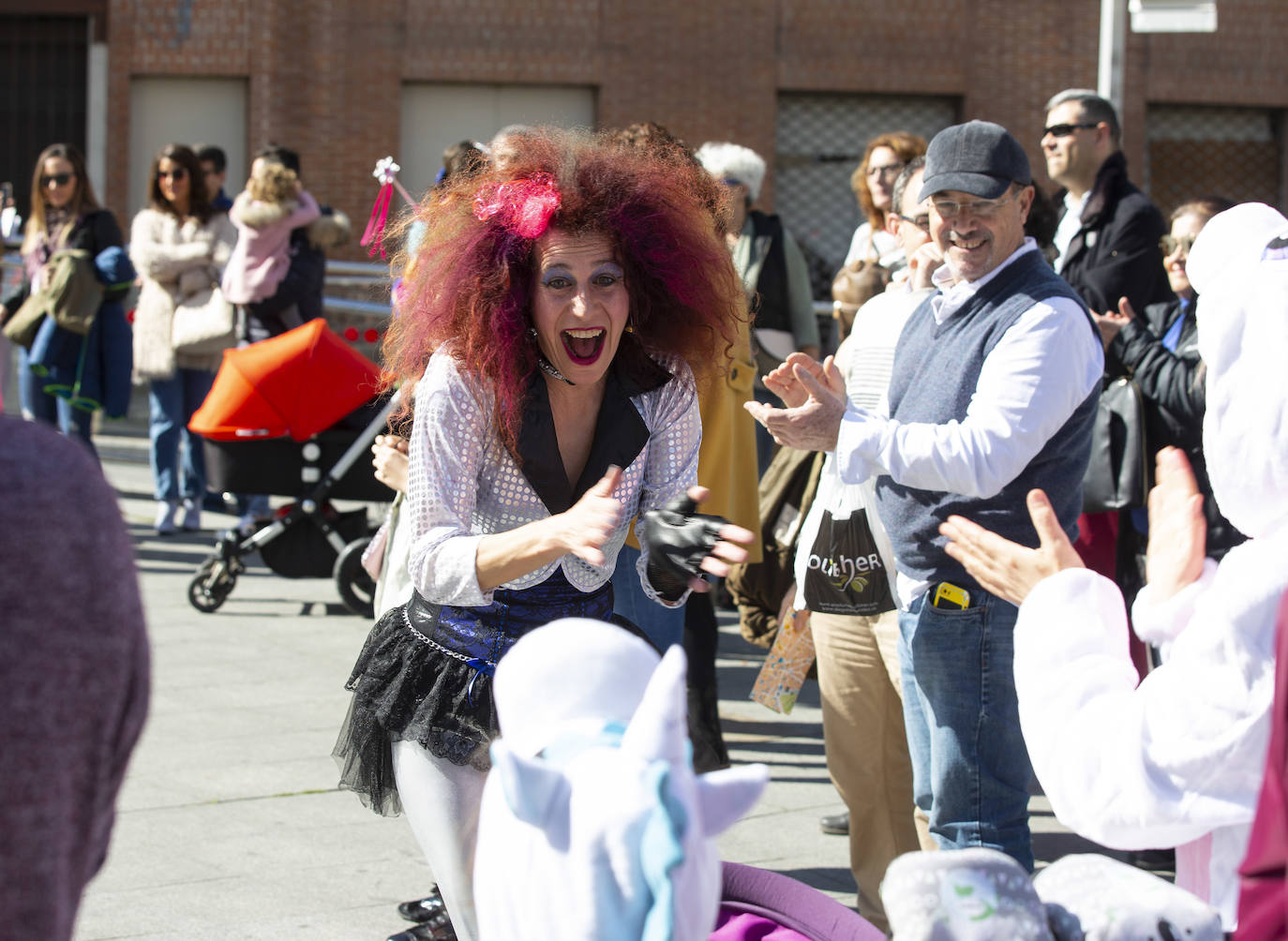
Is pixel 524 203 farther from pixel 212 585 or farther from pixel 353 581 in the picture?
pixel 212 585

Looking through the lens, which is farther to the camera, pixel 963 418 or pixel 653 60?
pixel 653 60

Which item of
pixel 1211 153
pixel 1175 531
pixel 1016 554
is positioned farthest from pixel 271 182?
pixel 1211 153

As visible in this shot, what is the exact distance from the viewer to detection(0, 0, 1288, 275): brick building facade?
56.6ft

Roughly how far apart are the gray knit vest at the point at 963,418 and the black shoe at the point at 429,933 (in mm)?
1351

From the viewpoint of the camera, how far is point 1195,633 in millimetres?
1853

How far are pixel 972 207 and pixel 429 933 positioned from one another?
2.06 metres

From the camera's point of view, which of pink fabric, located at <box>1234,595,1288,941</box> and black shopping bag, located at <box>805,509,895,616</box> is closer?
pink fabric, located at <box>1234,595,1288,941</box>

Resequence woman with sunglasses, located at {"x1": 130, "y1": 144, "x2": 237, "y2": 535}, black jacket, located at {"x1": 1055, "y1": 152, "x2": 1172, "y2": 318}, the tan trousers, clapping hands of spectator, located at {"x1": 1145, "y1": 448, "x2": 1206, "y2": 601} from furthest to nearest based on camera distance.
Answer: woman with sunglasses, located at {"x1": 130, "y1": 144, "x2": 237, "y2": 535} < black jacket, located at {"x1": 1055, "y1": 152, "x2": 1172, "y2": 318} < the tan trousers < clapping hands of spectator, located at {"x1": 1145, "y1": 448, "x2": 1206, "y2": 601}

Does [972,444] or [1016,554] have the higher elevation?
[972,444]

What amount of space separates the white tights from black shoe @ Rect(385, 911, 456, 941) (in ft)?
2.49

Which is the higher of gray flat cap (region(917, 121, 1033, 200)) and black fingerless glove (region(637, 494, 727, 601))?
gray flat cap (region(917, 121, 1033, 200))

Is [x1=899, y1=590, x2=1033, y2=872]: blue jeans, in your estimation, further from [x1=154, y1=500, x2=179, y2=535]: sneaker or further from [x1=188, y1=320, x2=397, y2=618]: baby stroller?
[x1=154, y1=500, x2=179, y2=535]: sneaker

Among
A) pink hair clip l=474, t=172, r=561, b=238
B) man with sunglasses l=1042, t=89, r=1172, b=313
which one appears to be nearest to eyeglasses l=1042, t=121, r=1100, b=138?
man with sunglasses l=1042, t=89, r=1172, b=313

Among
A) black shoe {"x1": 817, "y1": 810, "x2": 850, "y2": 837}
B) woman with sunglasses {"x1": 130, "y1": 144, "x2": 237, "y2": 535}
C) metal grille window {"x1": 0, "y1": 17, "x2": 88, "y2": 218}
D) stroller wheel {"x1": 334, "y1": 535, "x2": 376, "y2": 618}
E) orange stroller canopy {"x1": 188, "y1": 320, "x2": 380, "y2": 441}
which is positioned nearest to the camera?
black shoe {"x1": 817, "y1": 810, "x2": 850, "y2": 837}
